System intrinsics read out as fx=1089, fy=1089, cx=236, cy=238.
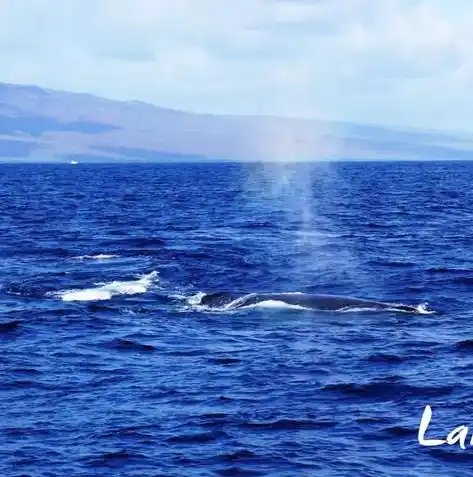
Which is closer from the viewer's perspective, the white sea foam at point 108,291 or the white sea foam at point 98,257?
the white sea foam at point 108,291

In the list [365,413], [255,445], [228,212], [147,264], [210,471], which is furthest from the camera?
[228,212]

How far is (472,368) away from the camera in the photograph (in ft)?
123

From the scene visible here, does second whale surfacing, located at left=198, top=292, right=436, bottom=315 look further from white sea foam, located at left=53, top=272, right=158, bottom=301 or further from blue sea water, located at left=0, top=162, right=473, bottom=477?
white sea foam, located at left=53, top=272, right=158, bottom=301

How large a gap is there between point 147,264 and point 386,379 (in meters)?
33.7

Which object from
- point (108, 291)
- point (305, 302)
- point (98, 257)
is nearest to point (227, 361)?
point (305, 302)

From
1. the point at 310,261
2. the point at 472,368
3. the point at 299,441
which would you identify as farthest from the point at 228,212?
the point at 299,441

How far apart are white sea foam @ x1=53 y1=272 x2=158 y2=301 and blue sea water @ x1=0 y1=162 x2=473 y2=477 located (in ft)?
0.34

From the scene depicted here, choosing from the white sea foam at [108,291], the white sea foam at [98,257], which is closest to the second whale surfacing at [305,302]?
the white sea foam at [108,291]

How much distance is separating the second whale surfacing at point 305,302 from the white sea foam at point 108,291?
4917mm

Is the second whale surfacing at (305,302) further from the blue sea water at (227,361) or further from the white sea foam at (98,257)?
the white sea foam at (98,257)

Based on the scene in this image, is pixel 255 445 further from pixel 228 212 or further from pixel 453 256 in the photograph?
pixel 228 212

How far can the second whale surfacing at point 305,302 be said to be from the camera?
49.1 m

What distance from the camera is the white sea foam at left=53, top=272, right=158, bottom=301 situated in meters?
53.5

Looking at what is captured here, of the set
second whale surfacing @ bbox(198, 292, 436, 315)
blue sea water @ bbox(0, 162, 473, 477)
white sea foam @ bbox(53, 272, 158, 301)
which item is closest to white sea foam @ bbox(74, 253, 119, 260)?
blue sea water @ bbox(0, 162, 473, 477)
